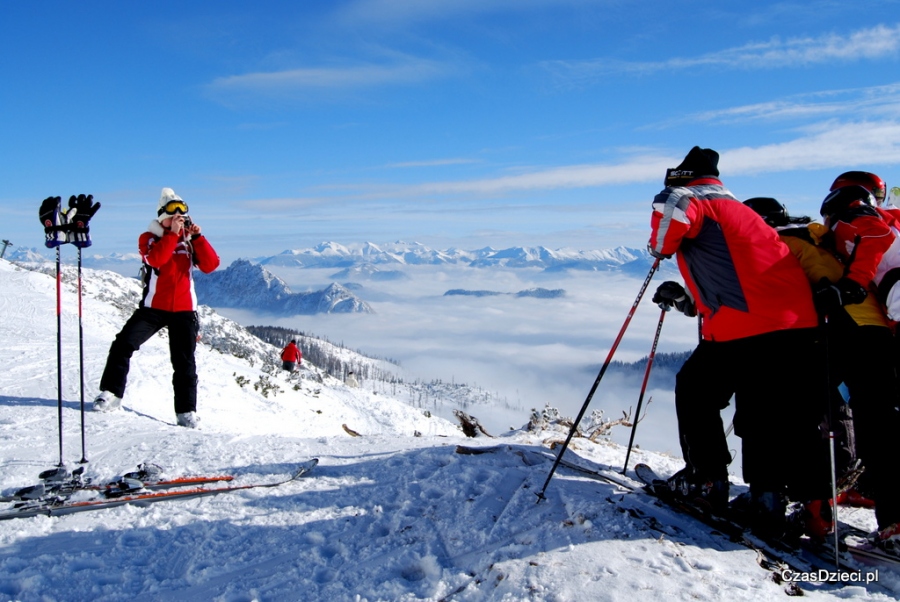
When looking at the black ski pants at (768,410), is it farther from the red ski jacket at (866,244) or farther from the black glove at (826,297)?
the red ski jacket at (866,244)

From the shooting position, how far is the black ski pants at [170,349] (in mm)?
6895

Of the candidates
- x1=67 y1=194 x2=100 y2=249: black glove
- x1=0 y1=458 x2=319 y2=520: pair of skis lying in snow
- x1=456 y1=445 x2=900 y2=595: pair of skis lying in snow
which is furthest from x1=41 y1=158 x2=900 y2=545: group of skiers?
x1=67 y1=194 x2=100 y2=249: black glove

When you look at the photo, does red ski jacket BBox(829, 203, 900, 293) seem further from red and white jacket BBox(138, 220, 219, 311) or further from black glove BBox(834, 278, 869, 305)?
red and white jacket BBox(138, 220, 219, 311)

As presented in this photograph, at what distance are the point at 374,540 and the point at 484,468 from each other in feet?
4.68

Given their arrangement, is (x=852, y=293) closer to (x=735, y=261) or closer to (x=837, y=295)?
(x=837, y=295)

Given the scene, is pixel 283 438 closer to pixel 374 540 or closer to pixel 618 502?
pixel 374 540

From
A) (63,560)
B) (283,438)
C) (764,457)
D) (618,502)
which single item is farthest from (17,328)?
(764,457)

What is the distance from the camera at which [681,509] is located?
4.29 metres

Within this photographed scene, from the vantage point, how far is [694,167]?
4.40m

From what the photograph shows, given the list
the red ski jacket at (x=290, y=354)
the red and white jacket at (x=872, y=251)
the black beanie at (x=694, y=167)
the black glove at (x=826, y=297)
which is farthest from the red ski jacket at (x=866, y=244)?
the red ski jacket at (x=290, y=354)

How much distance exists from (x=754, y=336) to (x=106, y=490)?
4917mm

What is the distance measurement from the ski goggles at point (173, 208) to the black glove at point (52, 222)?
135 cm

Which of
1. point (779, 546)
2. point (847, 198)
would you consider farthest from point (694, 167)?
point (779, 546)

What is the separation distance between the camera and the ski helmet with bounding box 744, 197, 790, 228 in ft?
17.7
